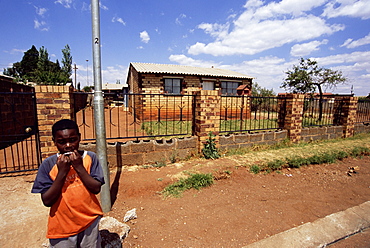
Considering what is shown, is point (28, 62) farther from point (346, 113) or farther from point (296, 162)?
point (346, 113)

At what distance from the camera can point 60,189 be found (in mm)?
1330

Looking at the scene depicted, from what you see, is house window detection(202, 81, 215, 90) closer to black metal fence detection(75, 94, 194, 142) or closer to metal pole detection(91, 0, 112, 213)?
black metal fence detection(75, 94, 194, 142)

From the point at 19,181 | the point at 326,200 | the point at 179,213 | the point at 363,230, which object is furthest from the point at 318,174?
the point at 19,181

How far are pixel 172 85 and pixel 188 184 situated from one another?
10.9 metres

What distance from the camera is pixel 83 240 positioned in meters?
1.50

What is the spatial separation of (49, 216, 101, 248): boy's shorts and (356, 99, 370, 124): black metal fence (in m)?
11.3

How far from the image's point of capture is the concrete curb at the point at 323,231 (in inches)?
86.1

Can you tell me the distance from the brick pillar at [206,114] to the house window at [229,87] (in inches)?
431

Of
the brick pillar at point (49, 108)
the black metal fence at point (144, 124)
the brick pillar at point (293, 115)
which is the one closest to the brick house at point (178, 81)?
the black metal fence at point (144, 124)

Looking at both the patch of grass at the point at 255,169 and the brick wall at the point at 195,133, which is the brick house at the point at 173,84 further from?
the patch of grass at the point at 255,169

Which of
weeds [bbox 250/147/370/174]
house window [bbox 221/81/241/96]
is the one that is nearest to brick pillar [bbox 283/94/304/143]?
weeds [bbox 250/147/370/174]

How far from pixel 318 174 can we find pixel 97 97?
4.79 m

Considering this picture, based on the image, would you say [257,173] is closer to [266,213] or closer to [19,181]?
[266,213]

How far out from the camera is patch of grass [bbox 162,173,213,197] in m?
3.26
